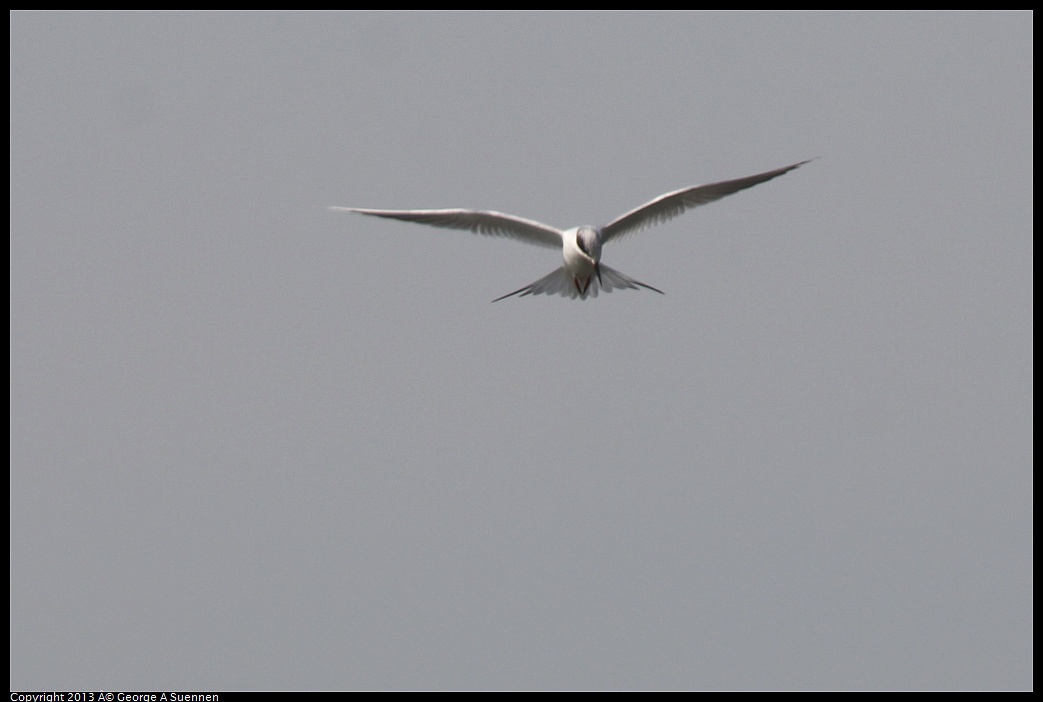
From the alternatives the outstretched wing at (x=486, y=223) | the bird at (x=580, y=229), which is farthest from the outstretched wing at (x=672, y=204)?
the outstretched wing at (x=486, y=223)

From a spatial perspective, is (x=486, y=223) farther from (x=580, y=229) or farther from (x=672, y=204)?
(x=672, y=204)

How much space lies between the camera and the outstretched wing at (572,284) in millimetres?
20062

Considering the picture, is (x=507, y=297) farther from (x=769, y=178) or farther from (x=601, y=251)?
(x=769, y=178)

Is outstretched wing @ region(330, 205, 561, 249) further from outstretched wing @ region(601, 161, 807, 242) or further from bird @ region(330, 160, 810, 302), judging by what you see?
outstretched wing @ region(601, 161, 807, 242)

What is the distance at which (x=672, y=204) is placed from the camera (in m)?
19.9

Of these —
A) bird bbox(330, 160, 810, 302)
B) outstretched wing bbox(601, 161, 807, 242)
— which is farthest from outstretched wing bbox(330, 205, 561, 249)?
outstretched wing bbox(601, 161, 807, 242)

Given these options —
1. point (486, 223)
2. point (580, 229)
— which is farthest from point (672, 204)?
point (486, 223)

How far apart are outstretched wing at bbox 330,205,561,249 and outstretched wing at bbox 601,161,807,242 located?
2.63 feet

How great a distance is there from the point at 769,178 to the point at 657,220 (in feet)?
5.10

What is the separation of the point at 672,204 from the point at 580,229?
137 centimetres

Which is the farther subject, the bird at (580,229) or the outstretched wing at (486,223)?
the outstretched wing at (486,223)

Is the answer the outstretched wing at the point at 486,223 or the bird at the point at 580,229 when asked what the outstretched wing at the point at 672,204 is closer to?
the bird at the point at 580,229

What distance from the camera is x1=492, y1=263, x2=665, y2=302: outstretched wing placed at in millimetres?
20062

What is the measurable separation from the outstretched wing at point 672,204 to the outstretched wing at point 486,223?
80cm
